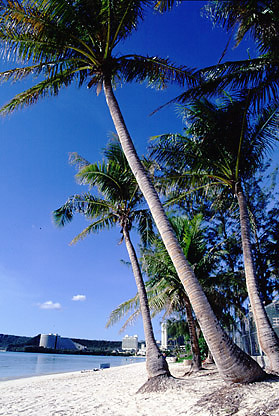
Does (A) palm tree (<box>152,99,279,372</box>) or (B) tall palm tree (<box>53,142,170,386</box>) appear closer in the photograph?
(A) palm tree (<box>152,99,279,372</box>)

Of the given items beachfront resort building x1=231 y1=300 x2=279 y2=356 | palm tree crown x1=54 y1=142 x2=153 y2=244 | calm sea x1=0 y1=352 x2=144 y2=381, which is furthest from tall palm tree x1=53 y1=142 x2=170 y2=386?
calm sea x1=0 y1=352 x2=144 y2=381

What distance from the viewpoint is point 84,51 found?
22.7ft

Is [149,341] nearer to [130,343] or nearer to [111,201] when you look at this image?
[111,201]

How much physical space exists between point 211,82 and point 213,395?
6.26m

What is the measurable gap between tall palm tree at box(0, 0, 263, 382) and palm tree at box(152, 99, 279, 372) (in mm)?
1363

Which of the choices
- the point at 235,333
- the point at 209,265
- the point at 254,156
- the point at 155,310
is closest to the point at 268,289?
the point at 235,333

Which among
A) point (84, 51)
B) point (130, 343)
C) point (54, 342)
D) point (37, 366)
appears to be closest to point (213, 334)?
point (84, 51)

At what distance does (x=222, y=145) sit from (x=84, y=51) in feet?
14.1

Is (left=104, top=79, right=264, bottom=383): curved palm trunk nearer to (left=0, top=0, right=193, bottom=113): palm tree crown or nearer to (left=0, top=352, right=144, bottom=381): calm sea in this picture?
(left=0, top=0, right=193, bottom=113): palm tree crown

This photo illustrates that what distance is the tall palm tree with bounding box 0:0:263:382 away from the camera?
6.09 meters

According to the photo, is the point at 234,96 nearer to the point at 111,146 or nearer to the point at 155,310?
the point at 111,146

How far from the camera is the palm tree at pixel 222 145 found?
771cm

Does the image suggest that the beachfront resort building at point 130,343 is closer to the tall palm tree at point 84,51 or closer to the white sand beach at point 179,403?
the white sand beach at point 179,403

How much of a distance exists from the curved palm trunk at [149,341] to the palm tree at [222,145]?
2.79 metres
